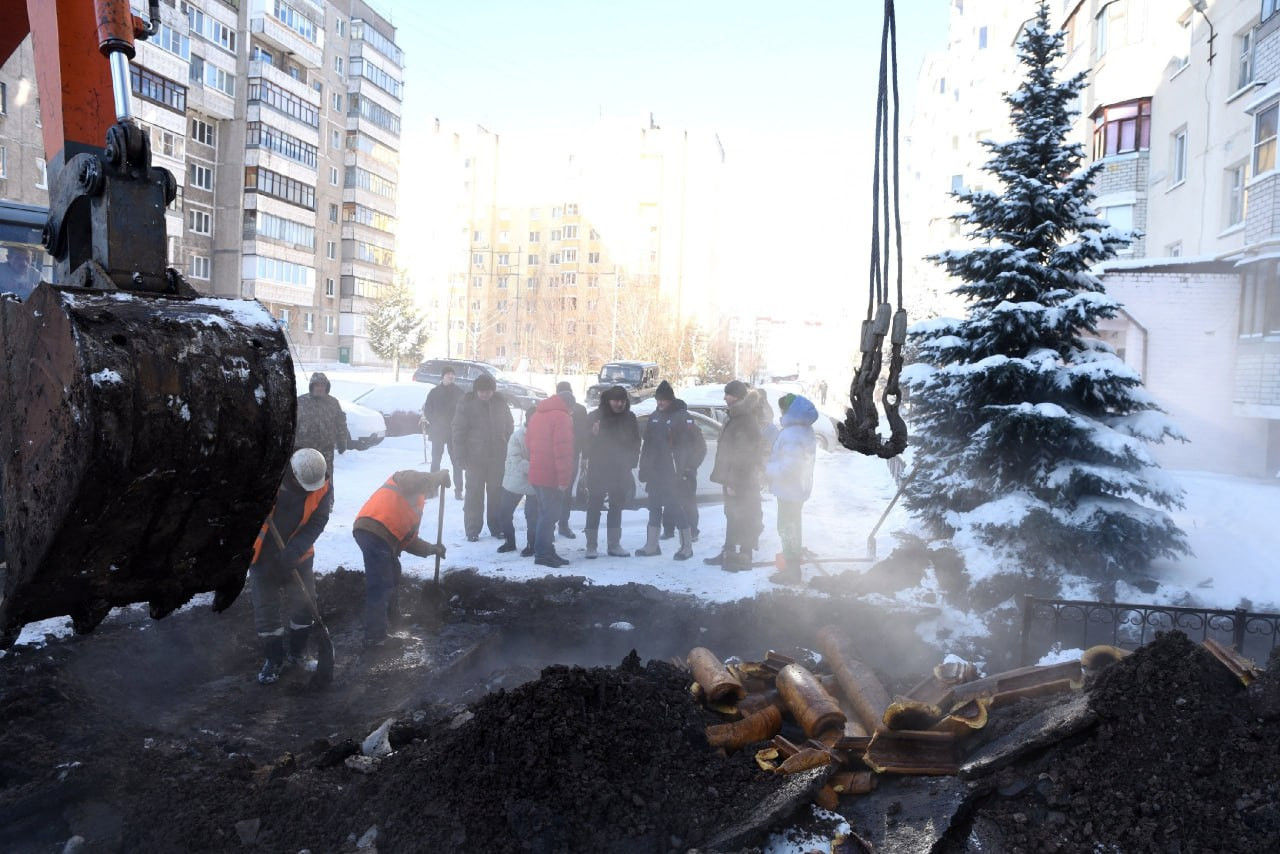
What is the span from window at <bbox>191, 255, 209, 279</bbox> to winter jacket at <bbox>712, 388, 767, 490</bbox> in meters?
40.1

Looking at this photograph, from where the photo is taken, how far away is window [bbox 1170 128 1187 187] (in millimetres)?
20531

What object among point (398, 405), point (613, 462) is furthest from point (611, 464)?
point (398, 405)

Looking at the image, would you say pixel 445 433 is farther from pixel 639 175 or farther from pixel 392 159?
pixel 639 175

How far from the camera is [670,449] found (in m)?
10.5

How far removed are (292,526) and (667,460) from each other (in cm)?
481

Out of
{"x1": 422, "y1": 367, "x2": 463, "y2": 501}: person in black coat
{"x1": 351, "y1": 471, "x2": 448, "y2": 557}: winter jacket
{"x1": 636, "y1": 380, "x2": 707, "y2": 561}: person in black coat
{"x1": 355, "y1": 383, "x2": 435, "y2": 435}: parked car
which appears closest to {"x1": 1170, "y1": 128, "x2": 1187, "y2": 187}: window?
{"x1": 636, "y1": 380, "x2": 707, "y2": 561}: person in black coat

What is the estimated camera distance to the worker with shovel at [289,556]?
6391mm

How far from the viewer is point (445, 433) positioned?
40.4ft

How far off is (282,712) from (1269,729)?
5.71 meters

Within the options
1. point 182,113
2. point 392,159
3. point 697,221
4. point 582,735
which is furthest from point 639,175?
point 582,735

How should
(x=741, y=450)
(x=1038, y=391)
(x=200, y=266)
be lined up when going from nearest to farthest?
(x=1038, y=391)
(x=741, y=450)
(x=200, y=266)

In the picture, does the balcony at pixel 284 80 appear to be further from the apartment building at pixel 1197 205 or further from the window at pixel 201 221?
the apartment building at pixel 1197 205

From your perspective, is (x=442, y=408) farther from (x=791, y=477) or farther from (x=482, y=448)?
(x=791, y=477)

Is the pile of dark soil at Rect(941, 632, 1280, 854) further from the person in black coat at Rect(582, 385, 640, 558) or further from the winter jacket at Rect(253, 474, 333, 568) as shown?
the person in black coat at Rect(582, 385, 640, 558)
